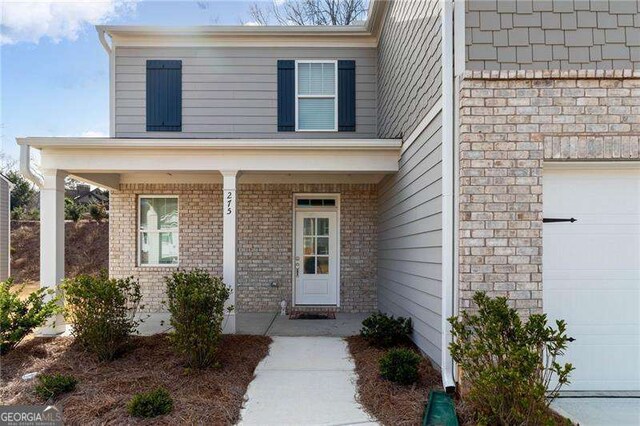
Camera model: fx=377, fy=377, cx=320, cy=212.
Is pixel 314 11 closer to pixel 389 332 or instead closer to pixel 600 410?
pixel 389 332

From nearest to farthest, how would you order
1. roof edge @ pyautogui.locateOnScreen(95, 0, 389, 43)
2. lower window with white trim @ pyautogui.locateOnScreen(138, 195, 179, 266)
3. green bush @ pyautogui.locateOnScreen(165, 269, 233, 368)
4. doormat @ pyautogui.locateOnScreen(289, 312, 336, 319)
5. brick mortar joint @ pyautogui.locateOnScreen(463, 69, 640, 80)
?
1. brick mortar joint @ pyautogui.locateOnScreen(463, 69, 640, 80)
2. green bush @ pyautogui.locateOnScreen(165, 269, 233, 368)
3. doormat @ pyautogui.locateOnScreen(289, 312, 336, 319)
4. roof edge @ pyautogui.locateOnScreen(95, 0, 389, 43)
5. lower window with white trim @ pyautogui.locateOnScreen(138, 195, 179, 266)

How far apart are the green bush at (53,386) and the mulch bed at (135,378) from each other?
69 mm

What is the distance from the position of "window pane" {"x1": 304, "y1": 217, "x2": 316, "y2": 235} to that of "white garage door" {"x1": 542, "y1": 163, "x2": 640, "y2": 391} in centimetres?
474

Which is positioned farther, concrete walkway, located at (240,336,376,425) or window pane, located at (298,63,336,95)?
window pane, located at (298,63,336,95)

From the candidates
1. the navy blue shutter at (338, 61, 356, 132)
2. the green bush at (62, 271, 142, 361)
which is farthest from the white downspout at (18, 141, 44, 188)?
the navy blue shutter at (338, 61, 356, 132)

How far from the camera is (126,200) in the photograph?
25.0ft

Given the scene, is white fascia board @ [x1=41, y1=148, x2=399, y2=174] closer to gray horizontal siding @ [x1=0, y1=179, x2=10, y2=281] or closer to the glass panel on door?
the glass panel on door

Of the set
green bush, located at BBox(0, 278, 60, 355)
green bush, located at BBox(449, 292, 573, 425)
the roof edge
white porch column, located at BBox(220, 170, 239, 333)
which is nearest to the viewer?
green bush, located at BBox(449, 292, 573, 425)

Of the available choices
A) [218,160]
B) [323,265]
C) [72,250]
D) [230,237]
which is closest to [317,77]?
[218,160]

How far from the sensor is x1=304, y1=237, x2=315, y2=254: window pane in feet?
25.4

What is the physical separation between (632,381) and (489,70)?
327cm

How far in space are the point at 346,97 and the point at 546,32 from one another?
443cm

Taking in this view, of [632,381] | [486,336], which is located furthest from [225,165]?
[632,381]

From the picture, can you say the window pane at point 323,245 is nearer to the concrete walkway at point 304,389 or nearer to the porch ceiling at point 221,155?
the porch ceiling at point 221,155
